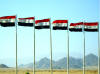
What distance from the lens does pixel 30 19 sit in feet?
126

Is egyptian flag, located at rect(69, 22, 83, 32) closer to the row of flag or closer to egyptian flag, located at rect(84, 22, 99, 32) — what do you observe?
the row of flag

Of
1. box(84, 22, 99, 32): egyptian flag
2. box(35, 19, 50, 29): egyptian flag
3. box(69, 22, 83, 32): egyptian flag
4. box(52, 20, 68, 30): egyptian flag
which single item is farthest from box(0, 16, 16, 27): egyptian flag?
box(84, 22, 99, 32): egyptian flag

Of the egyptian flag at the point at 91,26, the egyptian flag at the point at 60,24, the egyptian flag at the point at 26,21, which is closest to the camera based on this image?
the egyptian flag at the point at 26,21

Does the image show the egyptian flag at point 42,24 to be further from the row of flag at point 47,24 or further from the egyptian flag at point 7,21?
the egyptian flag at point 7,21

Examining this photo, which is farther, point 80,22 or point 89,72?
point 89,72

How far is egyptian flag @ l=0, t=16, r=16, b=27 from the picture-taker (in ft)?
125

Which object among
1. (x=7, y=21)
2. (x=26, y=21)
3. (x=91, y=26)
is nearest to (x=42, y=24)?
(x=26, y=21)

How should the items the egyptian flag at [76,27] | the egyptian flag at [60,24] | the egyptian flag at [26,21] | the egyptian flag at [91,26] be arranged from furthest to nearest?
1. the egyptian flag at [91,26]
2. the egyptian flag at [76,27]
3. the egyptian flag at [60,24]
4. the egyptian flag at [26,21]

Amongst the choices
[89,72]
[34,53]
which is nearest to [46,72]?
[89,72]

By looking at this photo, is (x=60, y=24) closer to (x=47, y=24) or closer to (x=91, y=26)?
(x=47, y=24)

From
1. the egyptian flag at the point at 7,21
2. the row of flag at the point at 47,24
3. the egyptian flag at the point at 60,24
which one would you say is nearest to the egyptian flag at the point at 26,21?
the row of flag at the point at 47,24

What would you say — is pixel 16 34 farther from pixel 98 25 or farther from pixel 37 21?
pixel 98 25

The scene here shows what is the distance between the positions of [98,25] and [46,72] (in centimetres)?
2372

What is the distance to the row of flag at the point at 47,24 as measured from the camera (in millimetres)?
38000
